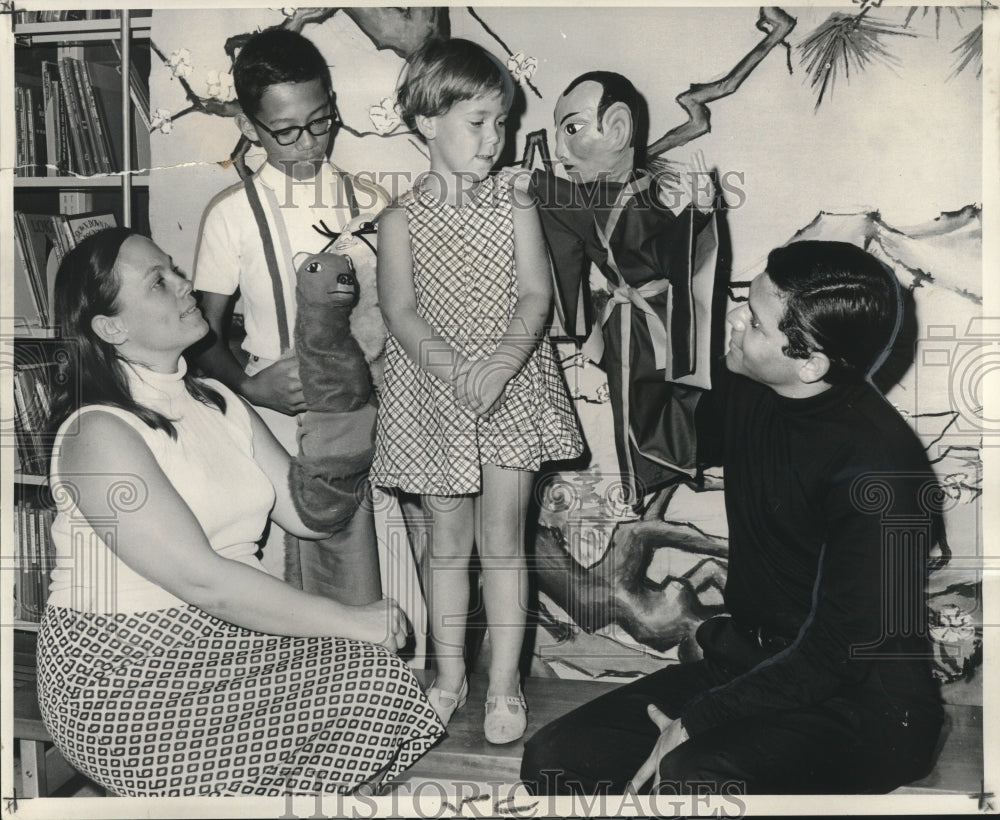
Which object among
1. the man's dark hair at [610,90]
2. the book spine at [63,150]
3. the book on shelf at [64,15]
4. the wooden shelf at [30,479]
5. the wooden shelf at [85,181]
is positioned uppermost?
the book on shelf at [64,15]

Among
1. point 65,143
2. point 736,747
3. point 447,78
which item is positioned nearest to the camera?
point 736,747

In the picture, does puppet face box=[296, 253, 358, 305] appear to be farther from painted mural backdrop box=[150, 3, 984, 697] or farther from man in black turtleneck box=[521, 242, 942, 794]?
man in black turtleneck box=[521, 242, 942, 794]

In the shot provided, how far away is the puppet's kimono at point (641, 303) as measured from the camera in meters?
2.14

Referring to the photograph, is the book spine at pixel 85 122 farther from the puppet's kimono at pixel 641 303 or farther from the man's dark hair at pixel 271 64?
the puppet's kimono at pixel 641 303

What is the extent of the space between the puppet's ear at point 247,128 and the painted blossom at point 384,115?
25cm

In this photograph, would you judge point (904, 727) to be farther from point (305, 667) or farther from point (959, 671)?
point (305, 667)

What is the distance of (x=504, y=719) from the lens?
213 cm

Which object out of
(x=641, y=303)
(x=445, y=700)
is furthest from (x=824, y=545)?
(x=445, y=700)

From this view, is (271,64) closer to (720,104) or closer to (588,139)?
(588,139)

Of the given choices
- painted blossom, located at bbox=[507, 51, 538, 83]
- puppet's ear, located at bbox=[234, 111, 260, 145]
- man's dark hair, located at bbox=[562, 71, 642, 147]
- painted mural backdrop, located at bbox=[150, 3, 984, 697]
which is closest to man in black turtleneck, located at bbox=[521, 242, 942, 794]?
painted mural backdrop, located at bbox=[150, 3, 984, 697]

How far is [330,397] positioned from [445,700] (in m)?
0.71

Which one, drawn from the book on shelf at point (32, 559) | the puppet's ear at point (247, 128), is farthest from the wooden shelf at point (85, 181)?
the book on shelf at point (32, 559)

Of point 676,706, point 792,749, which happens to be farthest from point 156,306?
point 792,749

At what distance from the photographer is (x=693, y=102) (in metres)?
2.16
